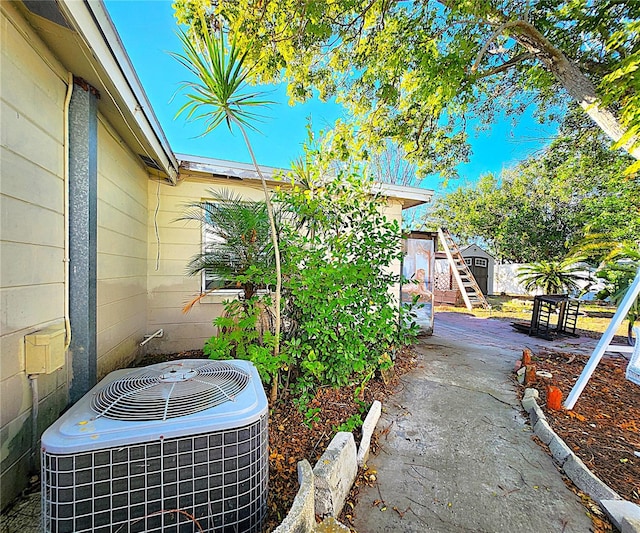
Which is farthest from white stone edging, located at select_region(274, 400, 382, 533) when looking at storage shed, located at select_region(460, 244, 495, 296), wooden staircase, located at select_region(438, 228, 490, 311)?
storage shed, located at select_region(460, 244, 495, 296)

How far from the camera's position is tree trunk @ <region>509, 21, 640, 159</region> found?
12.1ft

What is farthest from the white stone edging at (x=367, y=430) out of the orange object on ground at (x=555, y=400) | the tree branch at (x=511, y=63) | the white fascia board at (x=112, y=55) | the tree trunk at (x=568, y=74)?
the tree branch at (x=511, y=63)

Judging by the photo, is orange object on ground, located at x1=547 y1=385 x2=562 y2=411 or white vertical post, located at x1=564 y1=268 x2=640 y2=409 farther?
orange object on ground, located at x1=547 y1=385 x2=562 y2=411

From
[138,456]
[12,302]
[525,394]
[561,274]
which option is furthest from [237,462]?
[561,274]

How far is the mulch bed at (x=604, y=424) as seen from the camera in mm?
2168

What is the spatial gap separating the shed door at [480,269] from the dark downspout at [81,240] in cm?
1491

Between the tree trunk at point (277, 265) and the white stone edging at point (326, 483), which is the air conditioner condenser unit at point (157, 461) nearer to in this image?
the white stone edging at point (326, 483)

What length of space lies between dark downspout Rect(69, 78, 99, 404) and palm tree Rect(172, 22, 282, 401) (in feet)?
2.34

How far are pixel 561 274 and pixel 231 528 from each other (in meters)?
12.1

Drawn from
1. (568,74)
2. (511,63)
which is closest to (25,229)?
(568,74)

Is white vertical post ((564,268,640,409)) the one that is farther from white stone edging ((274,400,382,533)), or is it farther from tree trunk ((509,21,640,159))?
white stone edging ((274,400,382,533))

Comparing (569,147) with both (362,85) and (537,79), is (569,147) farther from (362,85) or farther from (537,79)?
(362,85)

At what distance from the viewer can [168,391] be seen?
1.31 metres

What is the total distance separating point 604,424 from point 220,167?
5.14 m
